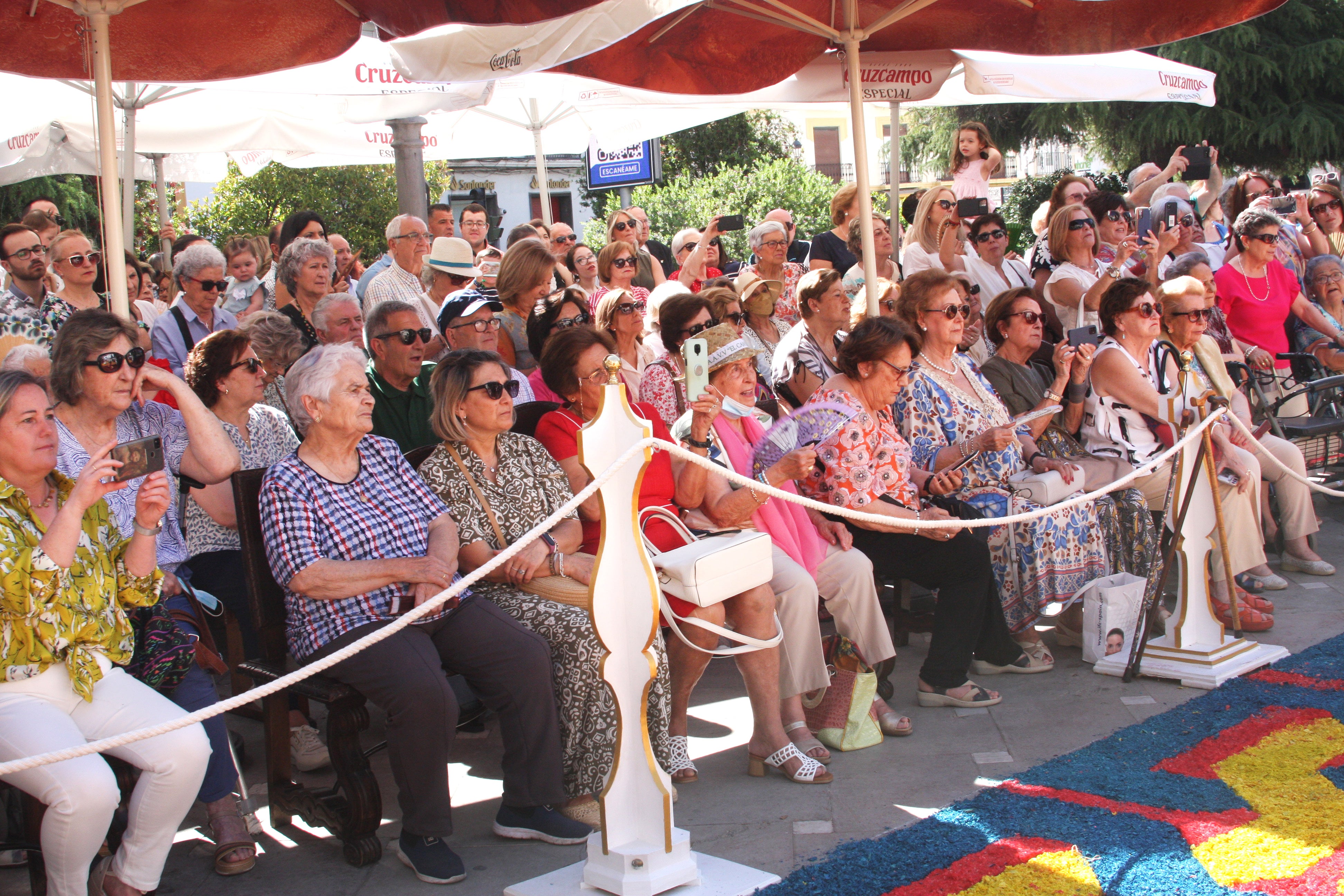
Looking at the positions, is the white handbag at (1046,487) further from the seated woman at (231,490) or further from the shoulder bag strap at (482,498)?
the seated woman at (231,490)

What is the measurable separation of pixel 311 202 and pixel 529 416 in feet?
60.1

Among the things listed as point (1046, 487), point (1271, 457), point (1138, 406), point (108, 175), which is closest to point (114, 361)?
point (108, 175)

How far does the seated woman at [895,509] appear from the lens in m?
4.60

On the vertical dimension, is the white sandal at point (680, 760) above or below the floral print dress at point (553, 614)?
below

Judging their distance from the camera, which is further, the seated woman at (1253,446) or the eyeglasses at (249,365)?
the seated woman at (1253,446)

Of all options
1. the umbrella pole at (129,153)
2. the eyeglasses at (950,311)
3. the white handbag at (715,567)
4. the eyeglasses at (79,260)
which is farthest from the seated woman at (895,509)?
the umbrella pole at (129,153)

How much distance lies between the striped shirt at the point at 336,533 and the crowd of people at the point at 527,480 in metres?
0.01

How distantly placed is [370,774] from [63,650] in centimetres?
93

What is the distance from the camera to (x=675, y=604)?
13.2ft

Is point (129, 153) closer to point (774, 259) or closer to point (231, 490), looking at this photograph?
point (774, 259)

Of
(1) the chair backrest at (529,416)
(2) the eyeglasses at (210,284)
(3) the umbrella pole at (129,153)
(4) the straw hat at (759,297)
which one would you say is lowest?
(1) the chair backrest at (529,416)

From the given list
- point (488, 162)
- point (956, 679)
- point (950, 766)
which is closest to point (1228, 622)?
point (956, 679)

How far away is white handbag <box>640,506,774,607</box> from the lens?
362 cm

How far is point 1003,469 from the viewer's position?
5238 mm
